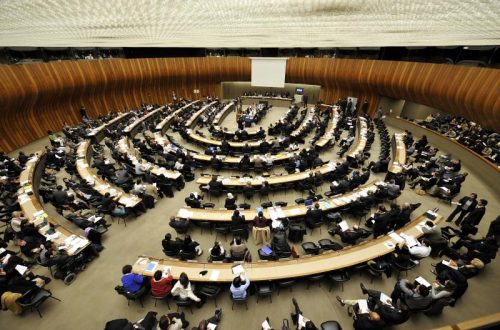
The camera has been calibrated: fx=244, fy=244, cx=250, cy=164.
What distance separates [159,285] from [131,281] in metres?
0.76

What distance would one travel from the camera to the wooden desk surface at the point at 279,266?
590 centimetres

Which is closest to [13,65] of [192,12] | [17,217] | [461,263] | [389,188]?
[17,217]

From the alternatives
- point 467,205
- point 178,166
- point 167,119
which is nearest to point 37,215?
point 178,166

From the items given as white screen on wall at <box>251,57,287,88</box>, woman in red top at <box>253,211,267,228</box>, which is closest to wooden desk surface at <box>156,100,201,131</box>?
white screen on wall at <box>251,57,287,88</box>

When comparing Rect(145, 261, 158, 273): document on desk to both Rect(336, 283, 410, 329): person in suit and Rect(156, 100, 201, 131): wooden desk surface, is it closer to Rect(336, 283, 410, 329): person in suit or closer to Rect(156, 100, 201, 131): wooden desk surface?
Rect(336, 283, 410, 329): person in suit

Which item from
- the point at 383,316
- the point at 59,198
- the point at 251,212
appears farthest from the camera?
the point at 59,198

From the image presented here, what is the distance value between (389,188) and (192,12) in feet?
32.4

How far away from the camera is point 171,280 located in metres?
5.79

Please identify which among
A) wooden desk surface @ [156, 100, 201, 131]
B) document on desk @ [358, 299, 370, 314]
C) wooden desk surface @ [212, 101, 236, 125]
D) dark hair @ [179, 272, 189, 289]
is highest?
dark hair @ [179, 272, 189, 289]

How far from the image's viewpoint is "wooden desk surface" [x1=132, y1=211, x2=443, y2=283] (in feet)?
19.4

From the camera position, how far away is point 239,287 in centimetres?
550

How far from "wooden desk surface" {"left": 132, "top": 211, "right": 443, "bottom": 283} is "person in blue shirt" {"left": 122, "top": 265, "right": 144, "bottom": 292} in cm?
17

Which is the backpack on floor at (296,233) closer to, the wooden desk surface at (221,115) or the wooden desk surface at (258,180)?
the wooden desk surface at (258,180)

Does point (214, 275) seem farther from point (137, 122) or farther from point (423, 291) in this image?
point (137, 122)
